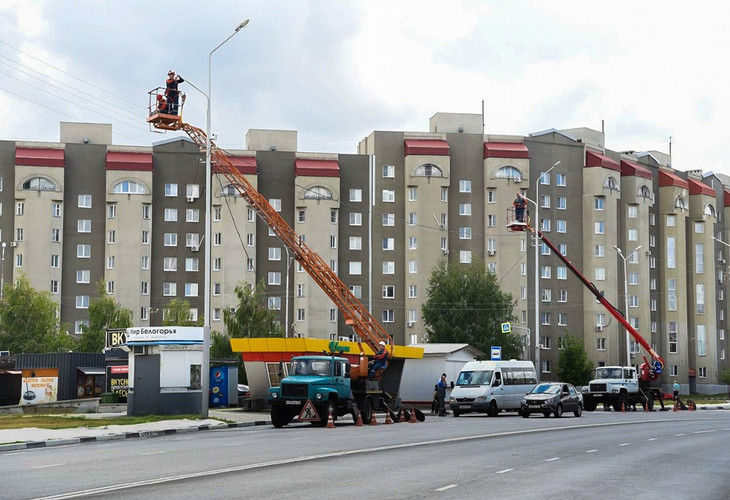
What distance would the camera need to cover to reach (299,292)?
89.2 m

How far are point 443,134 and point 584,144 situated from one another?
48.5ft

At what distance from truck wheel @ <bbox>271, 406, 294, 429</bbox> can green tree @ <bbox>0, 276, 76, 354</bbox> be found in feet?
141

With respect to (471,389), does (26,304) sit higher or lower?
higher

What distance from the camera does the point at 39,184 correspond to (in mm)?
86000

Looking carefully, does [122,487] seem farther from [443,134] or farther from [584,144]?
[584,144]

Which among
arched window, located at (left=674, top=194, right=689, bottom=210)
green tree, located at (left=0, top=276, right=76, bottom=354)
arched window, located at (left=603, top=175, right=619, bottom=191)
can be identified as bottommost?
green tree, located at (left=0, top=276, right=76, bottom=354)

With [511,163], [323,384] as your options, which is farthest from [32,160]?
[323,384]

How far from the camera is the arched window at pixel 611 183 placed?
96.0m

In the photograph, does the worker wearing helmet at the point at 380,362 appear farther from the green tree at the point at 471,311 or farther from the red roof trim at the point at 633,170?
the red roof trim at the point at 633,170

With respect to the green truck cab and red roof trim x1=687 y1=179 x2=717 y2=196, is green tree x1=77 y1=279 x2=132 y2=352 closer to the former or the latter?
the green truck cab

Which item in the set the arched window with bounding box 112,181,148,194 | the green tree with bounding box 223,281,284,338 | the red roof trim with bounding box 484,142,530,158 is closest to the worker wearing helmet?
the green tree with bounding box 223,281,284,338

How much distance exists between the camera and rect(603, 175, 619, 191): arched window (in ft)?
315

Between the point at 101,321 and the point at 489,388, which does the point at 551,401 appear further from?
the point at 101,321

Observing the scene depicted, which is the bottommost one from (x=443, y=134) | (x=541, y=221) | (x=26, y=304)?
(x=26, y=304)
